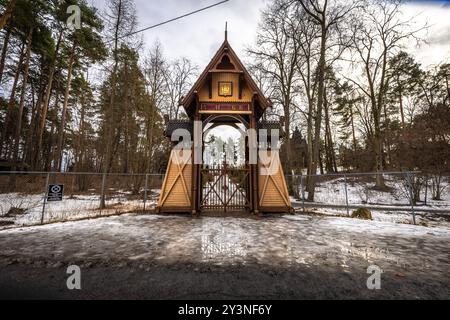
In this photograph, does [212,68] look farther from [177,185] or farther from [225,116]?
[177,185]

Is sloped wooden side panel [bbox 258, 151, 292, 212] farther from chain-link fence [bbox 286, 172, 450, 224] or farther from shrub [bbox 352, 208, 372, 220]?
shrub [bbox 352, 208, 372, 220]

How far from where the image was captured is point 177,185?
848cm

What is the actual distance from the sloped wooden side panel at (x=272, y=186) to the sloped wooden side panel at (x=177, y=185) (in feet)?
10.4

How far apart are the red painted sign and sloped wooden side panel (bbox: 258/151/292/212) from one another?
217 centimetres

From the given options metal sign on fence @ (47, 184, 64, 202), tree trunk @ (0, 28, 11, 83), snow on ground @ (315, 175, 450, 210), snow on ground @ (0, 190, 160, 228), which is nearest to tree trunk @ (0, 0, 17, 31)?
tree trunk @ (0, 28, 11, 83)

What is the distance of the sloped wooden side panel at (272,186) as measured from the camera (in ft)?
27.1

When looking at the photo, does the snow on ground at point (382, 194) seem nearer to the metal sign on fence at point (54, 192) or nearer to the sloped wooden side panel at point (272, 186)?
the sloped wooden side panel at point (272, 186)

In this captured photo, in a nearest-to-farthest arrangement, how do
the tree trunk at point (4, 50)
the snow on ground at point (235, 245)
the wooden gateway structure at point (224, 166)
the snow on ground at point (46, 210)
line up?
the snow on ground at point (235, 245) < the snow on ground at point (46, 210) < the wooden gateway structure at point (224, 166) < the tree trunk at point (4, 50)

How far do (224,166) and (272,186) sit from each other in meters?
2.32

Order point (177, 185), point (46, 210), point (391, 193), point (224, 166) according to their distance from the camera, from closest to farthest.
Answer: point (224, 166) < point (177, 185) < point (46, 210) < point (391, 193)

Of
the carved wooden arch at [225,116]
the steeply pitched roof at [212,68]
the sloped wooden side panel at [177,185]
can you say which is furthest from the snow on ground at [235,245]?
the steeply pitched roof at [212,68]

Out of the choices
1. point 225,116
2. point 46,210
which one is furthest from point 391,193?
point 46,210

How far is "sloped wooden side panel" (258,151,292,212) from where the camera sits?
8.26 metres

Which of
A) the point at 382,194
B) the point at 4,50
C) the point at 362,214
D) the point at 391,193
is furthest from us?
the point at 4,50
